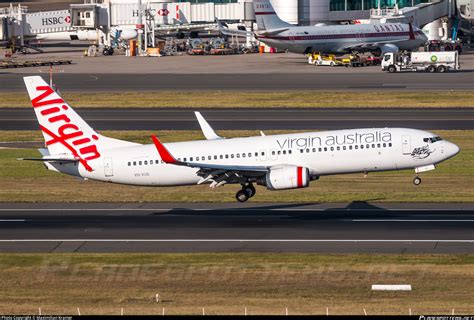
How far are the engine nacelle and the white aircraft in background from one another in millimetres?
102335

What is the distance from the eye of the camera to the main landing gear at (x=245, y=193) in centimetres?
6350

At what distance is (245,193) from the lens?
63.6 meters

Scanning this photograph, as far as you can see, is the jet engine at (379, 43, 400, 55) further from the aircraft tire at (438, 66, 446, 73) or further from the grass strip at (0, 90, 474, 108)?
the grass strip at (0, 90, 474, 108)

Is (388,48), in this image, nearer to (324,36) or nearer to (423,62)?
(324,36)

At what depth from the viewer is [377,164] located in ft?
202

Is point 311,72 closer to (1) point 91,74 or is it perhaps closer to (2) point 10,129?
(1) point 91,74

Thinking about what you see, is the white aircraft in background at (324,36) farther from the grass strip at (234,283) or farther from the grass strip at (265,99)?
the grass strip at (234,283)

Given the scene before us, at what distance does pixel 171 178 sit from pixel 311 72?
90347 millimetres

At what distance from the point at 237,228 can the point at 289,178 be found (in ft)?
13.6

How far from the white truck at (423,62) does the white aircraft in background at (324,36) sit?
11.8 metres

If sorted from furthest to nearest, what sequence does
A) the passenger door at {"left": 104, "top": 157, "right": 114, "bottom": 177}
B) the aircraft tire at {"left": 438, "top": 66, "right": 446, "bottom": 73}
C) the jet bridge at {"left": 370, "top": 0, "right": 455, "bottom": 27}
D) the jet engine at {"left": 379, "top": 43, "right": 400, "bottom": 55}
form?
the jet bridge at {"left": 370, "top": 0, "right": 455, "bottom": 27}
the jet engine at {"left": 379, "top": 43, "right": 400, "bottom": 55}
the aircraft tire at {"left": 438, "top": 66, "right": 446, "bottom": 73}
the passenger door at {"left": 104, "top": 157, "right": 114, "bottom": 177}

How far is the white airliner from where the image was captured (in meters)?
61.3

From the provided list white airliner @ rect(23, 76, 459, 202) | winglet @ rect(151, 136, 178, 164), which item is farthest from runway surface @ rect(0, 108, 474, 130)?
winglet @ rect(151, 136, 178, 164)

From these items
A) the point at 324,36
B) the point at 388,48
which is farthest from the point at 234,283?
the point at 388,48
